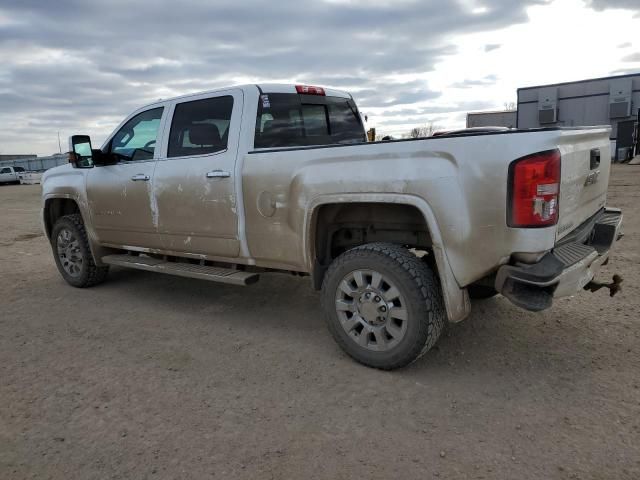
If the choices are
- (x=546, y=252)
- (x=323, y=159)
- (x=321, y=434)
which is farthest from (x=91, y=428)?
(x=546, y=252)

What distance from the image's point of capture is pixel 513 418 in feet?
9.16

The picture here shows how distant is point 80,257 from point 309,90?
3311 mm

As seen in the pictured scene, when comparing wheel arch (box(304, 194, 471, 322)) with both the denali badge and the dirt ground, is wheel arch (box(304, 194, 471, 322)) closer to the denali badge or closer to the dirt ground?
the dirt ground

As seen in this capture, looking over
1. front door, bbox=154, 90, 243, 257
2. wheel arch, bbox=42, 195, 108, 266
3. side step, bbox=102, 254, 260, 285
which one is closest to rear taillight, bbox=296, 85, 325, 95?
front door, bbox=154, 90, 243, 257

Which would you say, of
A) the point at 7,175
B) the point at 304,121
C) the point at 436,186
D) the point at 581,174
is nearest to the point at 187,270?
the point at 304,121

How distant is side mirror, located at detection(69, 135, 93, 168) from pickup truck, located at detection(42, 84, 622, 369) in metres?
0.02

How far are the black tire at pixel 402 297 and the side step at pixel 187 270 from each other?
90 centimetres

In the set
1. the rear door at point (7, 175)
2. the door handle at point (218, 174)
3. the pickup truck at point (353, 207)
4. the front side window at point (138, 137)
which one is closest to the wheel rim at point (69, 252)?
the pickup truck at point (353, 207)

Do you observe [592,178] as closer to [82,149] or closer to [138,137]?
[138,137]

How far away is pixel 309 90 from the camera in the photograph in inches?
185

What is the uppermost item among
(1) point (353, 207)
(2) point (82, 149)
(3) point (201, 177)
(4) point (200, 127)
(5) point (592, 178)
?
(4) point (200, 127)

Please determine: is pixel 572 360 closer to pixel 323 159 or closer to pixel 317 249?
pixel 317 249

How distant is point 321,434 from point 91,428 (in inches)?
51.4

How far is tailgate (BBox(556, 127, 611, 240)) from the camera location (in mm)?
2910
